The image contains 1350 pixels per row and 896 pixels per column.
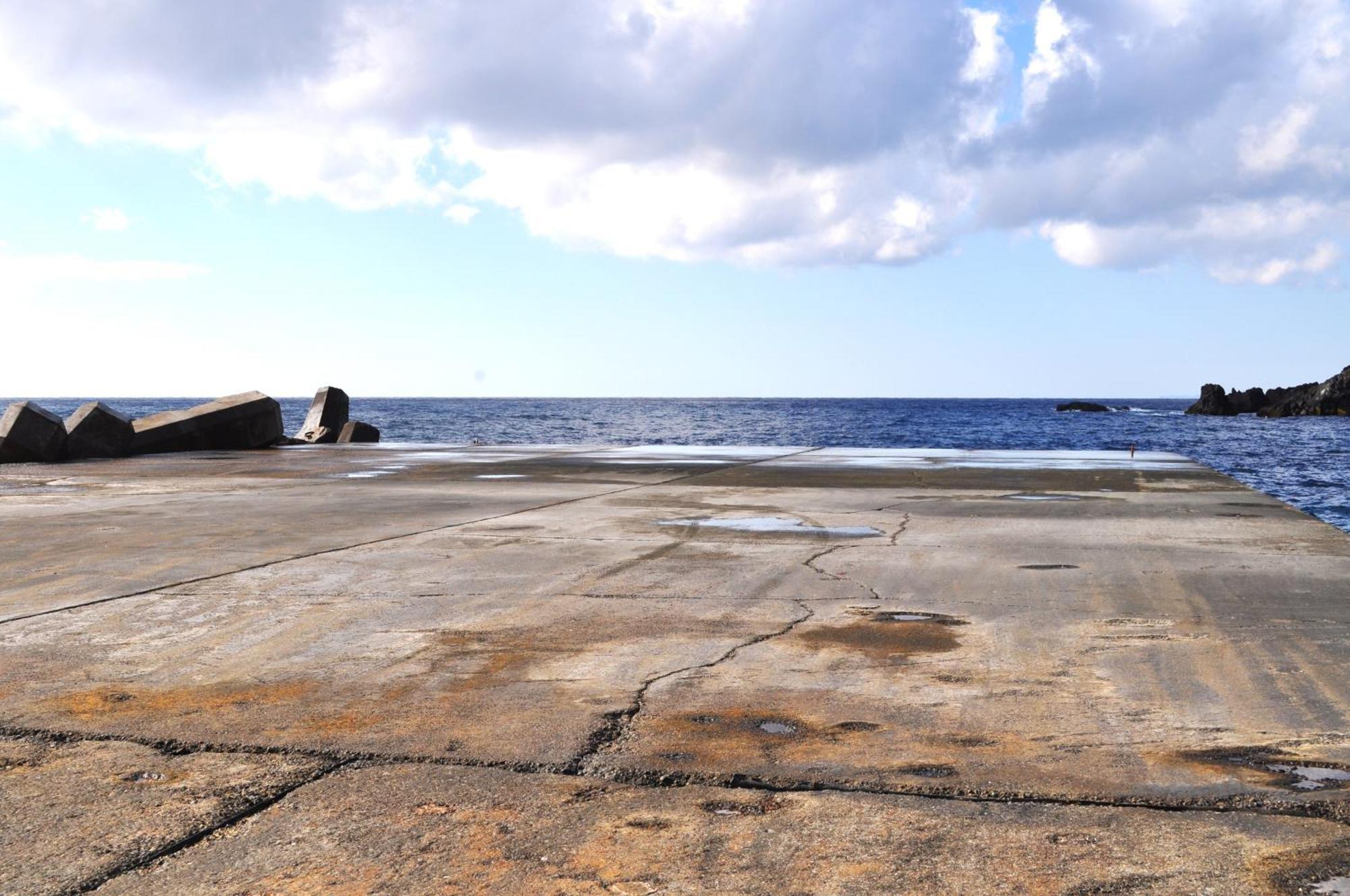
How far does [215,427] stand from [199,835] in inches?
877

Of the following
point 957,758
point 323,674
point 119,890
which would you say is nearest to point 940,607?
point 957,758

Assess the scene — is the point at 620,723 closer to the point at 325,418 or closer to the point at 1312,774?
the point at 1312,774

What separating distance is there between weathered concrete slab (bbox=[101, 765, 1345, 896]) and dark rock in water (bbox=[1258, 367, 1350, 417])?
111 metres

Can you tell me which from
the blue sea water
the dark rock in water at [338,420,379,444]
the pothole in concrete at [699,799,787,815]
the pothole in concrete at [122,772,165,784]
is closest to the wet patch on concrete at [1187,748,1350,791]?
the pothole in concrete at [699,799,787,815]

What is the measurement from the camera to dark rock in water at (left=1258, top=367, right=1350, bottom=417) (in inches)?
3964

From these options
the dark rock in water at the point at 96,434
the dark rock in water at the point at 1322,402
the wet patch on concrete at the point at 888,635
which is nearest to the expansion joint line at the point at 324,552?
the wet patch on concrete at the point at 888,635

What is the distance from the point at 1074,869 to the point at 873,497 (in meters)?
9.88

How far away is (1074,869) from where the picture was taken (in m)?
2.77

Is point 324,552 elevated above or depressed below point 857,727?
above

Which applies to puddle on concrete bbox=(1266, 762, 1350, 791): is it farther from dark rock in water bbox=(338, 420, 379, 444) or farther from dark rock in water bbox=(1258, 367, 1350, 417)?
dark rock in water bbox=(1258, 367, 1350, 417)

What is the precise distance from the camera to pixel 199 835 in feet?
9.86

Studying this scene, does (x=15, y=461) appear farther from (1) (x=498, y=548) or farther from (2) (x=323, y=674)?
(2) (x=323, y=674)

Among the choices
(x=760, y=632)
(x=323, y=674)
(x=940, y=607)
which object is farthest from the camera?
(x=940, y=607)

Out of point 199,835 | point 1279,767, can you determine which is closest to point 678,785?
point 199,835
